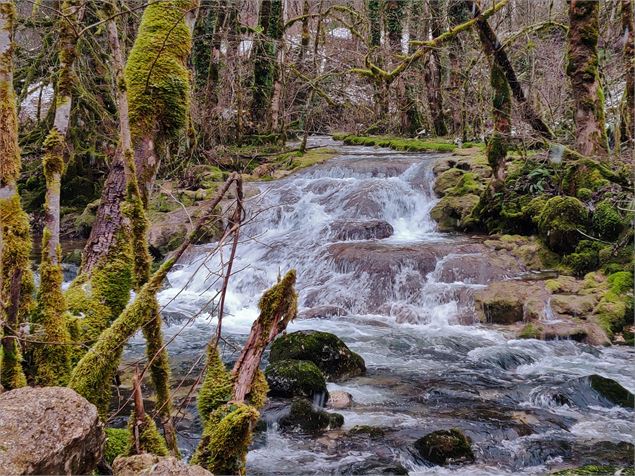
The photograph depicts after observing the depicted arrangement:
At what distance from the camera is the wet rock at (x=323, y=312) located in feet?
31.9

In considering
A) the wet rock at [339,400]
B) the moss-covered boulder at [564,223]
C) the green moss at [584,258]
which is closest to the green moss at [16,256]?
the wet rock at [339,400]

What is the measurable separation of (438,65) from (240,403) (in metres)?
20.9

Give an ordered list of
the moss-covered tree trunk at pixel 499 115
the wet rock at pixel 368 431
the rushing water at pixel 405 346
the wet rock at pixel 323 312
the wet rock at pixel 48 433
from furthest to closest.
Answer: the moss-covered tree trunk at pixel 499 115 → the wet rock at pixel 323 312 → the wet rock at pixel 368 431 → the rushing water at pixel 405 346 → the wet rock at pixel 48 433

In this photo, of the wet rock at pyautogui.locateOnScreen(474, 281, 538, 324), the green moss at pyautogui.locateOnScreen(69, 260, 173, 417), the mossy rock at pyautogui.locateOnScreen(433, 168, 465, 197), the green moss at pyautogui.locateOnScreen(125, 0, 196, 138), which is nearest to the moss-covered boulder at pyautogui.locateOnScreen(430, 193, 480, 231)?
the mossy rock at pyautogui.locateOnScreen(433, 168, 465, 197)

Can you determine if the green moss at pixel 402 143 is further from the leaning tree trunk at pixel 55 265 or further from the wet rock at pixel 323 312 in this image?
the leaning tree trunk at pixel 55 265

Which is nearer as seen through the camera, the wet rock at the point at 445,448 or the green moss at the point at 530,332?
the wet rock at the point at 445,448

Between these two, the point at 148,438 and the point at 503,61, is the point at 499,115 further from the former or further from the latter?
the point at 148,438

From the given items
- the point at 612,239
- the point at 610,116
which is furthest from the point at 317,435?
the point at 610,116

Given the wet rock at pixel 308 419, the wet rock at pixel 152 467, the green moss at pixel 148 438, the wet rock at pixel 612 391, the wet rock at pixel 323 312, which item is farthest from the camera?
the wet rock at pixel 323 312

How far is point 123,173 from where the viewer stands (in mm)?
3242

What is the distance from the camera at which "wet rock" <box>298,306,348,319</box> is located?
31.9 ft

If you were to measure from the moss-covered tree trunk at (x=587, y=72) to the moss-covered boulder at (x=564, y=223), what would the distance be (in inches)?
46.6

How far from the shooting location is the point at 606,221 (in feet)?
32.9

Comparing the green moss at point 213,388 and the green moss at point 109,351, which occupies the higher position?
the green moss at point 109,351
